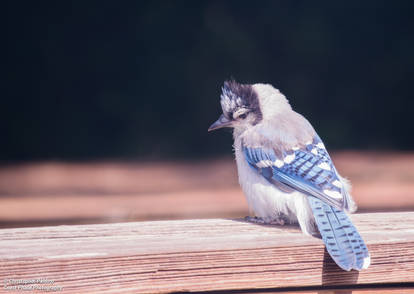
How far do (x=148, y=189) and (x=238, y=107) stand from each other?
116 centimetres

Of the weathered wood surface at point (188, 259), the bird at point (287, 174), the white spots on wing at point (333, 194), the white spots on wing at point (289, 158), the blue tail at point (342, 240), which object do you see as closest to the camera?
the weathered wood surface at point (188, 259)

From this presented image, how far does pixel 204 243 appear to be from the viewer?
1851 mm

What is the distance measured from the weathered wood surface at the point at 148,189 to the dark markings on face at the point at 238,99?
0.88 m

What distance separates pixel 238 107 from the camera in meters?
3.02

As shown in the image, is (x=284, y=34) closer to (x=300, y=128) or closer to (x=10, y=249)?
(x=300, y=128)

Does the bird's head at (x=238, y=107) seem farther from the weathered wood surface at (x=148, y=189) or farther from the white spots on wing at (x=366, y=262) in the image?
the white spots on wing at (x=366, y=262)

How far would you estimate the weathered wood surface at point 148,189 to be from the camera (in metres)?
3.69

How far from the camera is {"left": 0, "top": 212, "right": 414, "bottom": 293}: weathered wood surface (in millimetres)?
1697

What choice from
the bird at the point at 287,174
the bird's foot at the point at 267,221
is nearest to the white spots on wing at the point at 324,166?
the bird at the point at 287,174

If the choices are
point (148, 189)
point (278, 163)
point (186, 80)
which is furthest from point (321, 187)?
point (186, 80)

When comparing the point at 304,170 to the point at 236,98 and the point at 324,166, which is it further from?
the point at 236,98

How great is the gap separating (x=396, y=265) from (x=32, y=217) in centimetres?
223

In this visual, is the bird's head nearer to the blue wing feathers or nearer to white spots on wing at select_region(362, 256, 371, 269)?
the blue wing feathers

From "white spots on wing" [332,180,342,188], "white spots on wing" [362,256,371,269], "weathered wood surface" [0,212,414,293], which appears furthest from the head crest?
"white spots on wing" [362,256,371,269]
